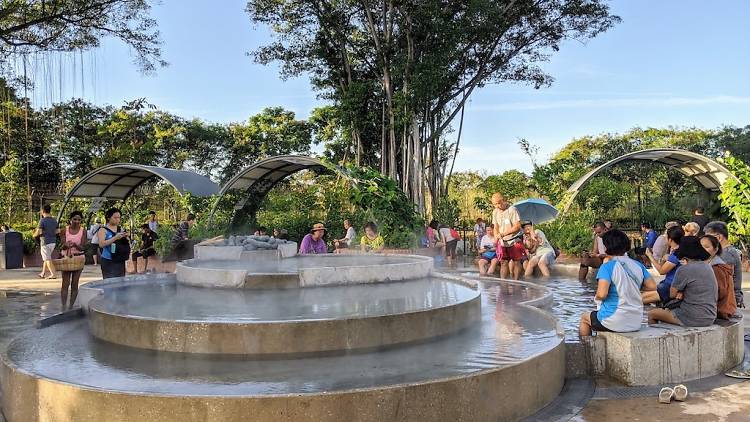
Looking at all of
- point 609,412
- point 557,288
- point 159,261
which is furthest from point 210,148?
point 609,412

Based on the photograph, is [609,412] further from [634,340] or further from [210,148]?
[210,148]

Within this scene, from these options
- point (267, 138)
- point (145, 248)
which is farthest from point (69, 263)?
point (267, 138)

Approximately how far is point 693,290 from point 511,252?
500 cm

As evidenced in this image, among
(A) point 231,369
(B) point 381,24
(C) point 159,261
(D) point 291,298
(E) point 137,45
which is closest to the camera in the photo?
(A) point 231,369

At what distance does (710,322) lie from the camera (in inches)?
213

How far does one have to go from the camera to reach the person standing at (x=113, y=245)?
28.2 feet

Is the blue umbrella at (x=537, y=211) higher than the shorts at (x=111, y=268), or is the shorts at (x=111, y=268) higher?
the blue umbrella at (x=537, y=211)

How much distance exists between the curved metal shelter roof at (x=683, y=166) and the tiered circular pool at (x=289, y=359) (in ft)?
41.5

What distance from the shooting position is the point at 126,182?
20.6 m

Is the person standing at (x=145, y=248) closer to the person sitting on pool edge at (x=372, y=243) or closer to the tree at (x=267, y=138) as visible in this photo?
the person sitting on pool edge at (x=372, y=243)

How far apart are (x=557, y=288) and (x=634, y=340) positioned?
4.95 m

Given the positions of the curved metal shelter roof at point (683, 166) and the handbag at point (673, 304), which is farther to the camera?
the curved metal shelter roof at point (683, 166)

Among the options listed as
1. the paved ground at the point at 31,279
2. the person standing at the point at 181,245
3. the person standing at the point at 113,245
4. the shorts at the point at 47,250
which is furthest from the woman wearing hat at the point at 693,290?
the shorts at the point at 47,250

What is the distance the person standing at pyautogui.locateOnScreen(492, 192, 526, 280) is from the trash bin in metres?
14.4
